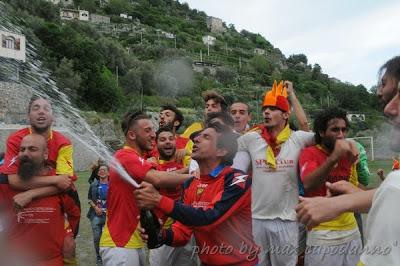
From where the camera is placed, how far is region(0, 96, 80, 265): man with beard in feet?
14.5

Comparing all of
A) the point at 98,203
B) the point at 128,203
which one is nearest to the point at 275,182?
the point at 128,203

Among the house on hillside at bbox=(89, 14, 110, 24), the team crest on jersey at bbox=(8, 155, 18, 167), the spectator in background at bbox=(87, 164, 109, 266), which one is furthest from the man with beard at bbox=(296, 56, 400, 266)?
the house on hillside at bbox=(89, 14, 110, 24)

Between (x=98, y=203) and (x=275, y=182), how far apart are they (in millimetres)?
5308

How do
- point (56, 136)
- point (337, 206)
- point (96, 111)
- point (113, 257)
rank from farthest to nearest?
1. point (96, 111)
2. point (56, 136)
3. point (113, 257)
4. point (337, 206)

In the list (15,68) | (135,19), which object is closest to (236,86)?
(135,19)

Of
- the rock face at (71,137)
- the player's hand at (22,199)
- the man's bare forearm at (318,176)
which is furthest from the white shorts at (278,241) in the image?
the rock face at (71,137)

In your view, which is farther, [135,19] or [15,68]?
[135,19]

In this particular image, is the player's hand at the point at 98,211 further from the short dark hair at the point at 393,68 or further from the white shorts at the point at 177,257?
the short dark hair at the point at 393,68

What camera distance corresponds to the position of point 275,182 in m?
5.30

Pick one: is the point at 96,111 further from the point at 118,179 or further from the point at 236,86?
the point at 236,86

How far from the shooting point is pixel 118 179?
4.61 metres

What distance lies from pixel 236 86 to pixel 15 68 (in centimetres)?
11651

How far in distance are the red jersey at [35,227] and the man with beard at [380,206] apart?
3.17 meters

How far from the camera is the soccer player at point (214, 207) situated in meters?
3.54
